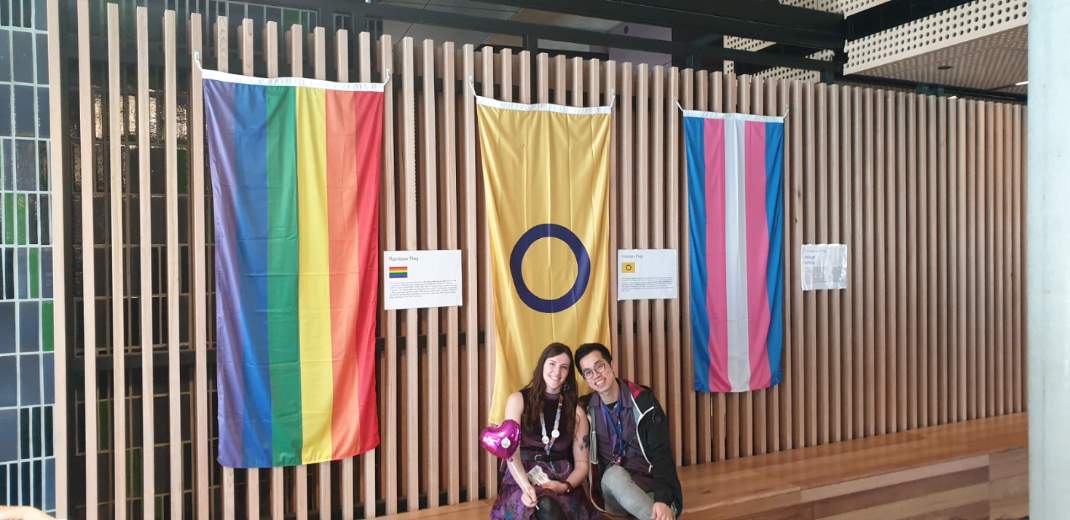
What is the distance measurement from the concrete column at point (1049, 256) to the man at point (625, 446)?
1.66 m

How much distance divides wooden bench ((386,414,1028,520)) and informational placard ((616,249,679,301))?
3.83 feet

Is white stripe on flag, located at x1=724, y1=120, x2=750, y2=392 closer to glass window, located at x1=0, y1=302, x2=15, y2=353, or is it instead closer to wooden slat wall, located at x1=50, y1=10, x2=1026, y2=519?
wooden slat wall, located at x1=50, y1=10, x2=1026, y2=519

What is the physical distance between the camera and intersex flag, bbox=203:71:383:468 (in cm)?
399

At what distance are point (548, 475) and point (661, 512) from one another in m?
0.59

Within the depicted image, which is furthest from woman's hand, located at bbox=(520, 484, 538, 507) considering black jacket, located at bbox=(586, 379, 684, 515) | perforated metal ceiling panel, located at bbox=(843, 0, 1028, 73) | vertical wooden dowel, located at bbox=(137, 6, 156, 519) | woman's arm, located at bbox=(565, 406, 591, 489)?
perforated metal ceiling panel, located at bbox=(843, 0, 1028, 73)

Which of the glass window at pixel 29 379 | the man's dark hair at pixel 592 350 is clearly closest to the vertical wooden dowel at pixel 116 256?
the glass window at pixel 29 379

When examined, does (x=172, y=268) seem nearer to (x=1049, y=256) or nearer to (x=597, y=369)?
(x=597, y=369)

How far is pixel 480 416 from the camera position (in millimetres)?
4707

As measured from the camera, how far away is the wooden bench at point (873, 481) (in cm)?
467

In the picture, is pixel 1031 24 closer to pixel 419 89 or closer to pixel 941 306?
pixel 419 89

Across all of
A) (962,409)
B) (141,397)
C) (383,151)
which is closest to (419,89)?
(383,151)

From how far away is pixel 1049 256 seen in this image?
304 centimetres

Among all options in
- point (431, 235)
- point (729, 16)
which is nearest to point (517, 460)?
point (431, 235)

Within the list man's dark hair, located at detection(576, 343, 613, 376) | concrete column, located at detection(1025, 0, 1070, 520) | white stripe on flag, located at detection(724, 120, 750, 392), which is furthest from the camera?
white stripe on flag, located at detection(724, 120, 750, 392)
